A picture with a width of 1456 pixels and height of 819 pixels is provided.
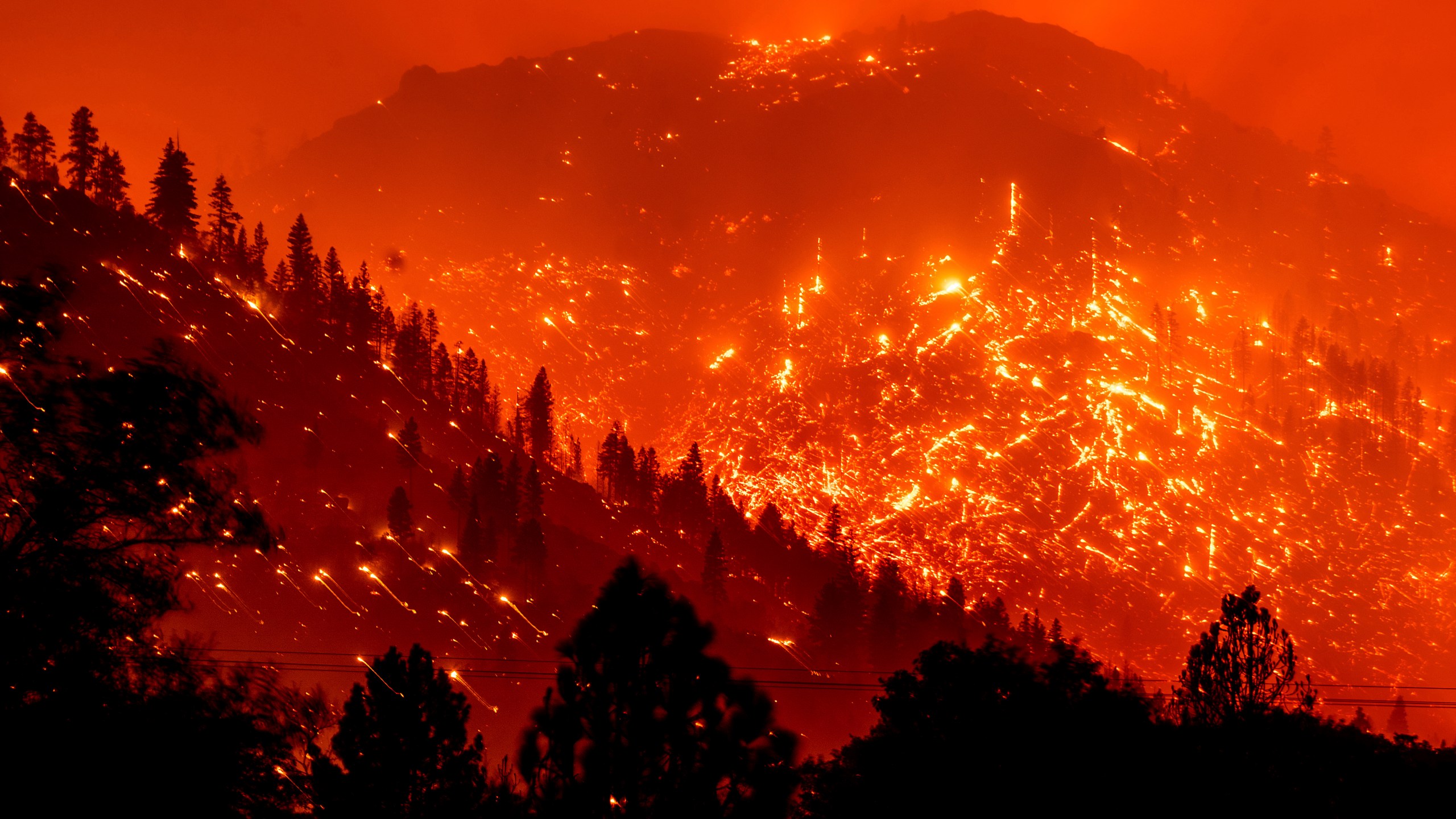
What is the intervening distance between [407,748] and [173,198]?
126246mm

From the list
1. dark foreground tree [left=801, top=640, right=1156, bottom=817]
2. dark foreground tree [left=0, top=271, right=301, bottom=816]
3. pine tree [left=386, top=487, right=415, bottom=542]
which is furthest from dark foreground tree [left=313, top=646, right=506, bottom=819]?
pine tree [left=386, top=487, right=415, bottom=542]

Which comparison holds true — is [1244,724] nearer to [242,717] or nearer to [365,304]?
[242,717]

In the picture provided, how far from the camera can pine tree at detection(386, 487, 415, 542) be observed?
92938mm

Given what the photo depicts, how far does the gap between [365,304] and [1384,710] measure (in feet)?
643

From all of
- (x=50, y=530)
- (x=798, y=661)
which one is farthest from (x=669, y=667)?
(x=798, y=661)

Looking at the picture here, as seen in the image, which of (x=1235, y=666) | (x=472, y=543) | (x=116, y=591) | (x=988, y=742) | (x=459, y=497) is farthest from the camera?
(x=459, y=497)

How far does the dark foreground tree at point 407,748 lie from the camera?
17.5m

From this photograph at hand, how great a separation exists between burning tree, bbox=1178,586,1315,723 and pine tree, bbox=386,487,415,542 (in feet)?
273

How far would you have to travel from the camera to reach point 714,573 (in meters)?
104

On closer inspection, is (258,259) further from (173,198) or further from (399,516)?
(399,516)

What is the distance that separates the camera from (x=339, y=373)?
121 m

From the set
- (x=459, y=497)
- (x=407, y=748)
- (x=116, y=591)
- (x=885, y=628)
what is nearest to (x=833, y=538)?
(x=885, y=628)

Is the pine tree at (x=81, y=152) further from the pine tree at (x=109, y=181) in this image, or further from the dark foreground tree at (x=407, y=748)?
the dark foreground tree at (x=407, y=748)

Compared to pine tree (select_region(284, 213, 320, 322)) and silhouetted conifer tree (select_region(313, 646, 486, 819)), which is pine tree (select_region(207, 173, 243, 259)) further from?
silhouetted conifer tree (select_region(313, 646, 486, 819))
